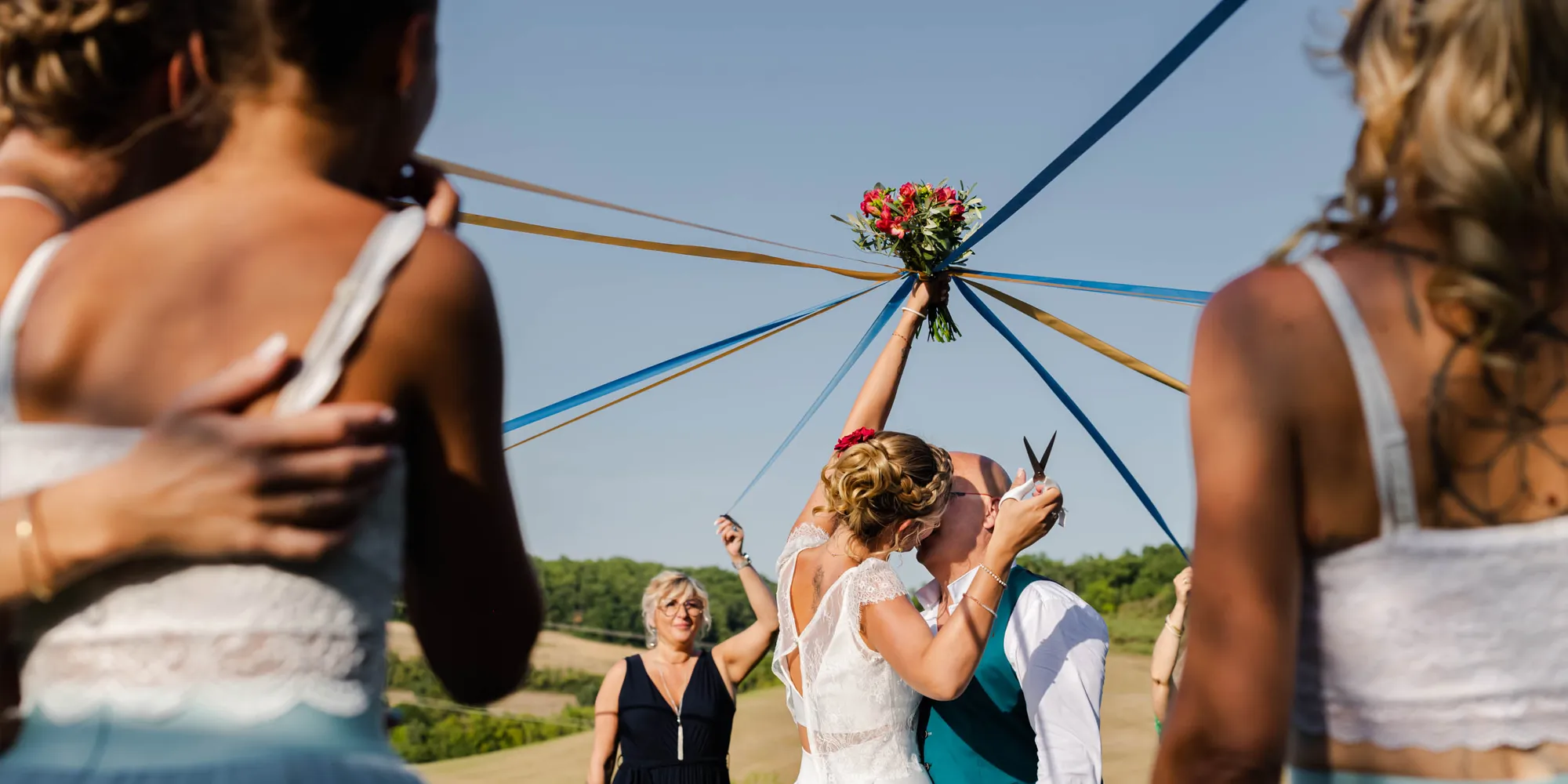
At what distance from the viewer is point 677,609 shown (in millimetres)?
7504

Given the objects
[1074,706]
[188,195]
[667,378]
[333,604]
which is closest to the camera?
[333,604]

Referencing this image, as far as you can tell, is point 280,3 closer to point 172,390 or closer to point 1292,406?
point 172,390

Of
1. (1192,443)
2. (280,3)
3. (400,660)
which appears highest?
(280,3)

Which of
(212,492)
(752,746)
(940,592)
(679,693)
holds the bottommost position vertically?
(752,746)

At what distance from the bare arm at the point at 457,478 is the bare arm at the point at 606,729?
5.83 m

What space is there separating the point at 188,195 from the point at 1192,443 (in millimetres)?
1232

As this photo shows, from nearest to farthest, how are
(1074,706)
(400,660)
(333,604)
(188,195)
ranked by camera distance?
(333,604) → (188,195) → (1074,706) → (400,660)

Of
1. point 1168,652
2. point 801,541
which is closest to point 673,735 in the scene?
point 801,541

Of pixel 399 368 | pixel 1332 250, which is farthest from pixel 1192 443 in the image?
pixel 399 368

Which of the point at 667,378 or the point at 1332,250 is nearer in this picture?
the point at 1332,250

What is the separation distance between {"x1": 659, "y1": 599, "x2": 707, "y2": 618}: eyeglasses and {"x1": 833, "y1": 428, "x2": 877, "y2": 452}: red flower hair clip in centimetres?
253

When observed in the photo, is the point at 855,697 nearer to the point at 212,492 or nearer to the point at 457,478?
the point at 457,478

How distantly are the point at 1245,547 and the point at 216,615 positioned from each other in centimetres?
115

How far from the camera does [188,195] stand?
1.44m
